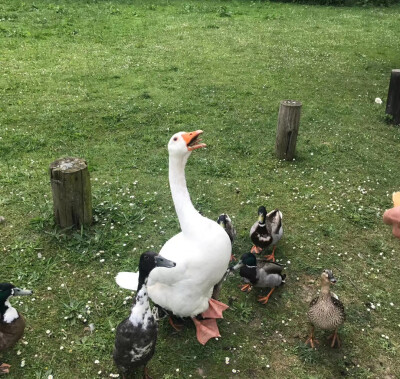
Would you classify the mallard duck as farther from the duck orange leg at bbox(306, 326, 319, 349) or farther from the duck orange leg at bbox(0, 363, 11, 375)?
the duck orange leg at bbox(0, 363, 11, 375)

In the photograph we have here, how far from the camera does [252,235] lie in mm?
5137

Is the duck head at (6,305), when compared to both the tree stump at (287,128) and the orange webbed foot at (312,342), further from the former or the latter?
the tree stump at (287,128)

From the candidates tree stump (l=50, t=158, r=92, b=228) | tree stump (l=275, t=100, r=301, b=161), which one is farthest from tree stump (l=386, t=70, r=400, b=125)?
tree stump (l=50, t=158, r=92, b=228)

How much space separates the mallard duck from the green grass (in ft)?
1.27

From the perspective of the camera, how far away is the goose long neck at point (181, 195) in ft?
13.3

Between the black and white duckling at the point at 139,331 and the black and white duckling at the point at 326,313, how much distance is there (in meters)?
1.52

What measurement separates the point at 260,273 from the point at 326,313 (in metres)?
0.82

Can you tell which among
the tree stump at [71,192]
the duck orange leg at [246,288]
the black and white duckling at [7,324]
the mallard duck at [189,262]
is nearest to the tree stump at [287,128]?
the duck orange leg at [246,288]

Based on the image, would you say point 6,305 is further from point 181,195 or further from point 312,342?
point 312,342

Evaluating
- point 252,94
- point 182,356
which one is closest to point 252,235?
point 182,356

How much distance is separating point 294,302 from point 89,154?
4458 mm

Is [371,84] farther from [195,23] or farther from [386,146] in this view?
[195,23]

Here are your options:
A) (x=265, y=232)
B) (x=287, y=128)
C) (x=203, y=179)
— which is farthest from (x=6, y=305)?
(x=287, y=128)

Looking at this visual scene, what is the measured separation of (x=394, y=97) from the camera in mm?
8523
